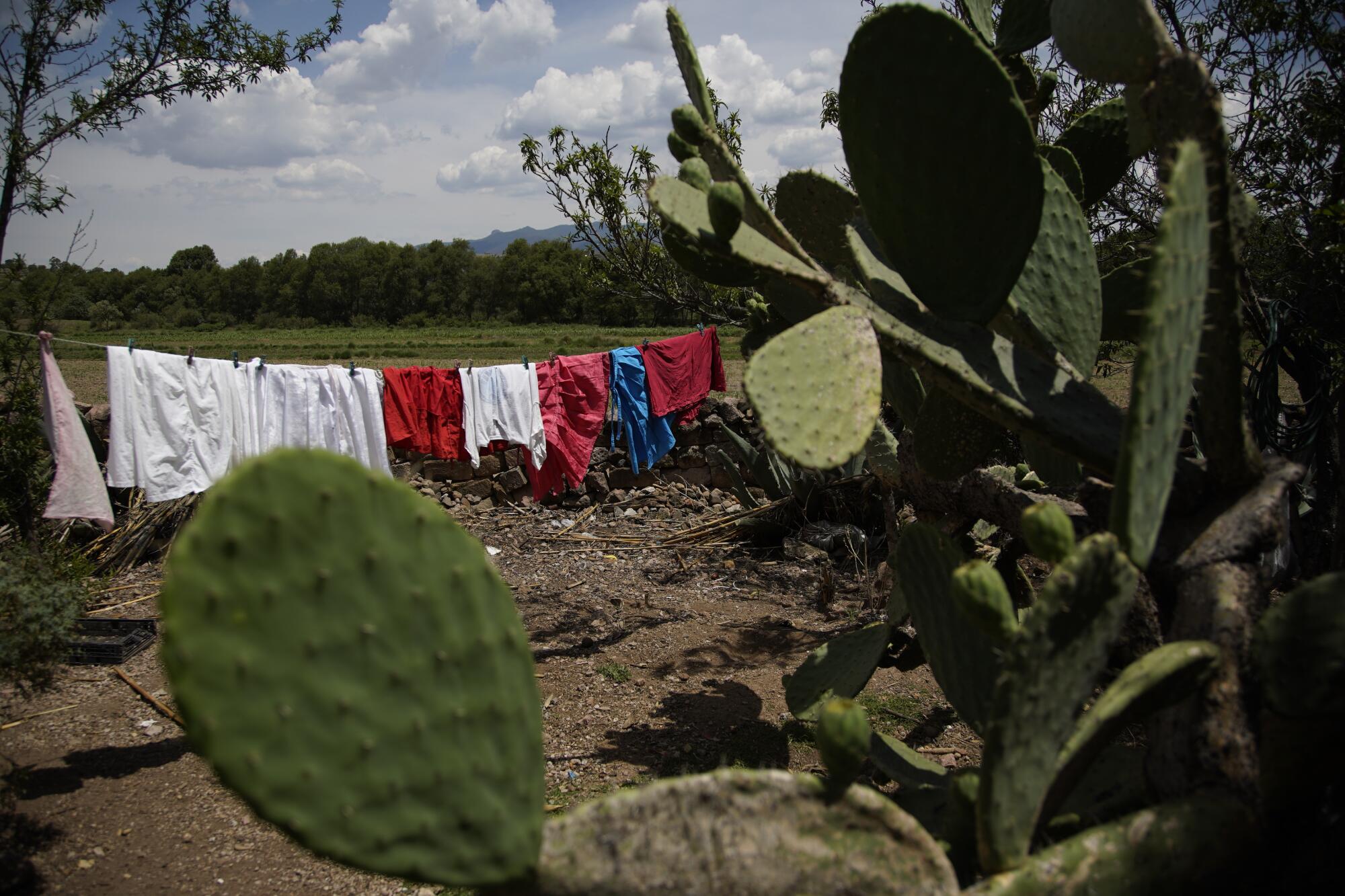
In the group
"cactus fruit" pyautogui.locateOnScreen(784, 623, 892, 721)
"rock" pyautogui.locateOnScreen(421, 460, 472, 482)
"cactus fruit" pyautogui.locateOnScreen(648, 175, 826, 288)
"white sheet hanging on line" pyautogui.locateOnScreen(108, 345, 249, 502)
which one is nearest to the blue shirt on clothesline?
"rock" pyautogui.locateOnScreen(421, 460, 472, 482)

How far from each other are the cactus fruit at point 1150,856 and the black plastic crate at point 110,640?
4.28 metres

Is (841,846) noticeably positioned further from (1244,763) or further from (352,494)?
(352,494)

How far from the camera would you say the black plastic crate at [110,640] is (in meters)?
4.07

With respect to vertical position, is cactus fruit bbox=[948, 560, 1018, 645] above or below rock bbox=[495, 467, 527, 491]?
above

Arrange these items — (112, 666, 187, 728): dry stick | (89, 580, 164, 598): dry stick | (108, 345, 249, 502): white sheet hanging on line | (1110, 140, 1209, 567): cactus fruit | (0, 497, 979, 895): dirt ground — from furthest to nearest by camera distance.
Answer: (89, 580, 164, 598): dry stick < (108, 345, 249, 502): white sheet hanging on line < (112, 666, 187, 728): dry stick < (0, 497, 979, 895): dirt ground < (1110, 140, 1209, 567): cactus fruit

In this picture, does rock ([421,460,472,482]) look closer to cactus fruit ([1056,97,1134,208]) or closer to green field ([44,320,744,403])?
green field ([44,320,744,403])

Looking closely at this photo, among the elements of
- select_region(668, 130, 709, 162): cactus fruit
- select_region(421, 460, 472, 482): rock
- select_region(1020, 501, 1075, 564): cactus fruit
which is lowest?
select_region(421, 460, 472, 482): rock

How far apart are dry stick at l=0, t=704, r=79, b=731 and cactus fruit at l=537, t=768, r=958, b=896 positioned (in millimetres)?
3588

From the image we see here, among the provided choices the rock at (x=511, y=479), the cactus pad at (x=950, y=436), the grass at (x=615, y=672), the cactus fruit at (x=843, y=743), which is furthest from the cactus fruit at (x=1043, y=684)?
the rock at (x=511, y=479)

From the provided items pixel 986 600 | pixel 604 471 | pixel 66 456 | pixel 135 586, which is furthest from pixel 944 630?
pixel 604 471

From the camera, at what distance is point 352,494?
0.88 meters

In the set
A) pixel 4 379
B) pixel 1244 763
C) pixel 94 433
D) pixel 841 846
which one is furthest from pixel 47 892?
pixel 94 433

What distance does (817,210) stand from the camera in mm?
1931

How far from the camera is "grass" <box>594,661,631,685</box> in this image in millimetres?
3840
